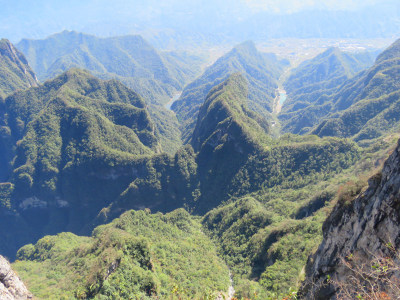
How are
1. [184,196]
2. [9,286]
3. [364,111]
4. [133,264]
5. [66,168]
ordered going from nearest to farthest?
1. [9,286]
2. [133,264]
3. [184,196]
4. [66,168]
5. [364,111]

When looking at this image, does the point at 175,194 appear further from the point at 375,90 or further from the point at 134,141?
the point at 375,90

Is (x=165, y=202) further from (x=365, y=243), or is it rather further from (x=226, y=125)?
(x=365, y=243)

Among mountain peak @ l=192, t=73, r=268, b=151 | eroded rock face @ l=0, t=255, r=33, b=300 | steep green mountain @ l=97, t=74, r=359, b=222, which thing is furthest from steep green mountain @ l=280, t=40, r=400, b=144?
eroded rock face @ l=0, t=255, r=33, b=300

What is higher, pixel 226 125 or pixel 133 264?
pixel 133 264

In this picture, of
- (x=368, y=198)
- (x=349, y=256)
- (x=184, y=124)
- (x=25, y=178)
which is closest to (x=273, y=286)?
(x=349, y=256)

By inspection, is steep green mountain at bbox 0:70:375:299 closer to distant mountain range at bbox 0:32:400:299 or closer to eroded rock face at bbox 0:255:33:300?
distant mountain range at bbox 0:32:400:299

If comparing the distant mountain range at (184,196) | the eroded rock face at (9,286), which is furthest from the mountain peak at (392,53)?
the eroded rock face at (9,286)

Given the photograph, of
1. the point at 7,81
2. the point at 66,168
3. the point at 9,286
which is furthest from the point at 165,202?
the point at 7,81
